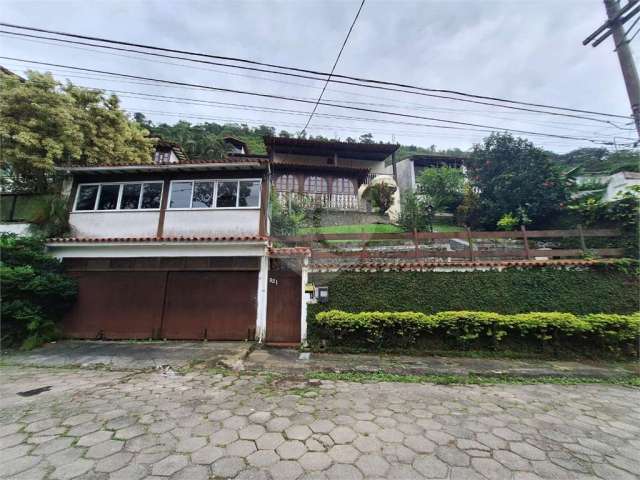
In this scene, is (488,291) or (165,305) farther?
(165,305)

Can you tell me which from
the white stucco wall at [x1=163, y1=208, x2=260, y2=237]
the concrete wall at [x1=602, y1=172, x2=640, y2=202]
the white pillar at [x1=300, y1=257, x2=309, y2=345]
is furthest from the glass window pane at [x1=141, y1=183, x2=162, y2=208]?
the concrete wall at [x1=602, y1=172, x2=640, y2=202]

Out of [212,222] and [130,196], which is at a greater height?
[130,196]

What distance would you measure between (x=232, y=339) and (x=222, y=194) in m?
4.52

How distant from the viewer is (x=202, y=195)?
8.10m

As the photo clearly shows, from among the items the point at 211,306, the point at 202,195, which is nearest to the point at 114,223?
the point at 202,195

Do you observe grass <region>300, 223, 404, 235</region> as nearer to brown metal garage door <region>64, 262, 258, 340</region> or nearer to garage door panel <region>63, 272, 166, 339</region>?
brown metal garage door <region>64, 262, 258, 340</region>

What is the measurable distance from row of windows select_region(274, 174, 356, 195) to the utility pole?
39.5 ft

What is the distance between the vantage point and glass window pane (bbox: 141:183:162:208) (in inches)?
320

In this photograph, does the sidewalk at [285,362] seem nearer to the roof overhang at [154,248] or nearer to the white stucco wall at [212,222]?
the roof overhang at [154,248]

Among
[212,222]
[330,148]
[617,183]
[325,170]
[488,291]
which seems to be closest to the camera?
[488,291]

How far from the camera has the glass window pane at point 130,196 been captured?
8.18m

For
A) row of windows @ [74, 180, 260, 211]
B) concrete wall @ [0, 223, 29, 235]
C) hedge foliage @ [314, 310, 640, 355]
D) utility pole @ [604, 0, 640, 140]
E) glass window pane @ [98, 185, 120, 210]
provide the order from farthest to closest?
glass window pane @ [98, 185, 120, 210] → row of windows @ [74, 180, 260, 211] → concrete wall @ [0, 223, 29, 235] → hedge foliage @ [314, 310, 640, 355] → utility pole @ [604, 0, 640, 140]

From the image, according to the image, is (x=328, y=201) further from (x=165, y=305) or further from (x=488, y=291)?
(x=165, y=305)

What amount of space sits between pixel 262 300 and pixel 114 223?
5.53m
